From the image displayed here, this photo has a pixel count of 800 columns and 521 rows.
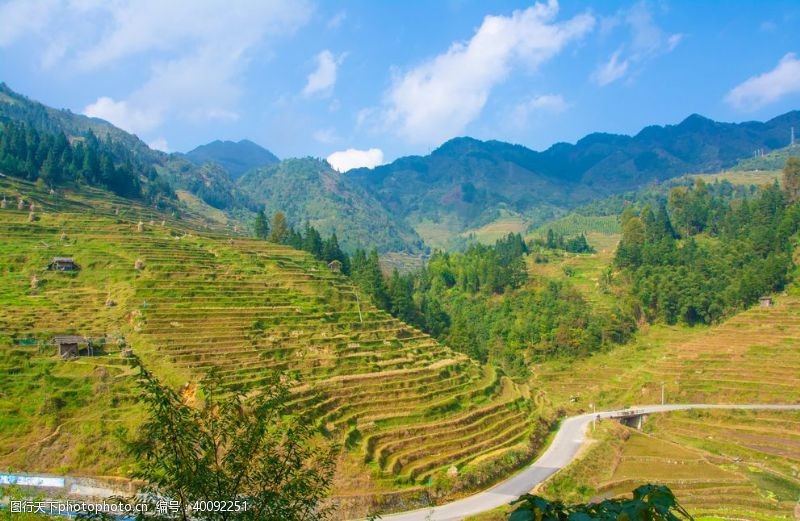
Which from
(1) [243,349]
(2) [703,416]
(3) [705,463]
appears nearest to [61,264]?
(1) [243,349]

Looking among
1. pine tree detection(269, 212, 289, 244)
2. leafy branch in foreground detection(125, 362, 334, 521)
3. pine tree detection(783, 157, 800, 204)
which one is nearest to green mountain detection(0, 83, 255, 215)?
pine tree detection(269, 212, 289, 244)

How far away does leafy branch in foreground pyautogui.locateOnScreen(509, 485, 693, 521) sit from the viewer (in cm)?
405

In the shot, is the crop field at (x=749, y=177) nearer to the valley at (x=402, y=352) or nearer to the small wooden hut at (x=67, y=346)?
the valley at (x=402, y=352)

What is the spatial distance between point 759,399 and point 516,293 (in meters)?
40.0

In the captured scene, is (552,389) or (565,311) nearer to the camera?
(552,389)

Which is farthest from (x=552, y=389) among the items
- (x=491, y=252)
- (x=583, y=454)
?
(x=491, y=252)

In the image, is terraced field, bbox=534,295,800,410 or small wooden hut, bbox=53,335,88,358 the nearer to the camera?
small wooden hut, bbox=53,335,88,358

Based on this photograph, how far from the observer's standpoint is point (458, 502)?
28.3m

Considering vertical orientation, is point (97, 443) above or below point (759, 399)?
above

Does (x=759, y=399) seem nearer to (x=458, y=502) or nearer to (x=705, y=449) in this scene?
(x=705, y=449)

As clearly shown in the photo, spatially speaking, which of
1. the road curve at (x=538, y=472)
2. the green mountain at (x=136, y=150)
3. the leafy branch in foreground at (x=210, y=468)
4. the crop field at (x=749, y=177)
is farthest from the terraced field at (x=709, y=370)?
the crop field at (x=749, y=177)

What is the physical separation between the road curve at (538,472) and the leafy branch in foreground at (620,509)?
1373 cm

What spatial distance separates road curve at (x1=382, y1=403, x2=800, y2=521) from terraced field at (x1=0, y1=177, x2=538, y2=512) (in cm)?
155

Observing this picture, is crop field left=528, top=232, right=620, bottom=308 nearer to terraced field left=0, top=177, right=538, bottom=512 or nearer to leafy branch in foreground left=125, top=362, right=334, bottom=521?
terraced field left=0, top=177, right=538, bottom=512
